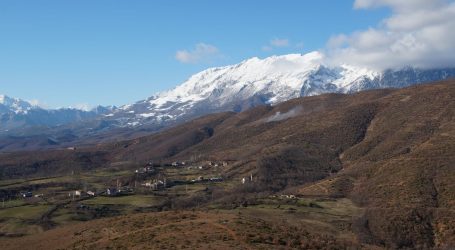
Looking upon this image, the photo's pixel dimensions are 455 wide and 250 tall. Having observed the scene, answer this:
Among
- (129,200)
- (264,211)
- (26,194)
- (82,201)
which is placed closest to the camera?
(264,211)

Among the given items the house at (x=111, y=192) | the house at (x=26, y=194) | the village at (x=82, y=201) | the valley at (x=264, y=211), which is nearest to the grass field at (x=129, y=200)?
the village at (x=82, y=201)

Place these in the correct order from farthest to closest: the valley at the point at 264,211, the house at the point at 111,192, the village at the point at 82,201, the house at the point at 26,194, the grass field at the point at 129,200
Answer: the house at the point at 26,194 < the house at the point at 111,192 < the grass field at the point at 129,200 < the village at the point at 82,201 < the valley at the point at 264,211

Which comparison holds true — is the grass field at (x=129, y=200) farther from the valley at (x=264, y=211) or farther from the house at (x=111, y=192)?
the house at (x=111, y=192)

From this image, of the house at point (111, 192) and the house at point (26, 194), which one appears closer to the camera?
the house at point (111, 192)

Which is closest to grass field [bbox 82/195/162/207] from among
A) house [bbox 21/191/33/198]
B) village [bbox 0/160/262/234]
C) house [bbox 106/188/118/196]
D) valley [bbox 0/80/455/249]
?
village [bbox 0/160/262/234]

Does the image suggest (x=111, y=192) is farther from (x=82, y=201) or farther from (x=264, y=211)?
(x=264, y=211)

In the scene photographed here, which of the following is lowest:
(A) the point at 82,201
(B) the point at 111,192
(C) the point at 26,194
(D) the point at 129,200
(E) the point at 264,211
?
(E) the point at 264,211

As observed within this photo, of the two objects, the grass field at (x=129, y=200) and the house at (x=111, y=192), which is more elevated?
the house at (x=111, y=192)

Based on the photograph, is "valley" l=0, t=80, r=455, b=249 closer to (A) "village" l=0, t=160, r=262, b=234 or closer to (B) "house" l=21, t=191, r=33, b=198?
(A) "village" l=0, t=160, r=262, b=234

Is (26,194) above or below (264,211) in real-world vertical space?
above

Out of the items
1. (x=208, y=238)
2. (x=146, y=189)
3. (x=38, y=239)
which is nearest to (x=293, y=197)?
(x=146, y=189)

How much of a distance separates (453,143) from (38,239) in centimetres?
13943

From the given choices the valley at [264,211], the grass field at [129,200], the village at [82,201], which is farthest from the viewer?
the grass field at [129,200]

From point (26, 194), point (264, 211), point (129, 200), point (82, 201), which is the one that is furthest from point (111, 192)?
point (264, 211)
